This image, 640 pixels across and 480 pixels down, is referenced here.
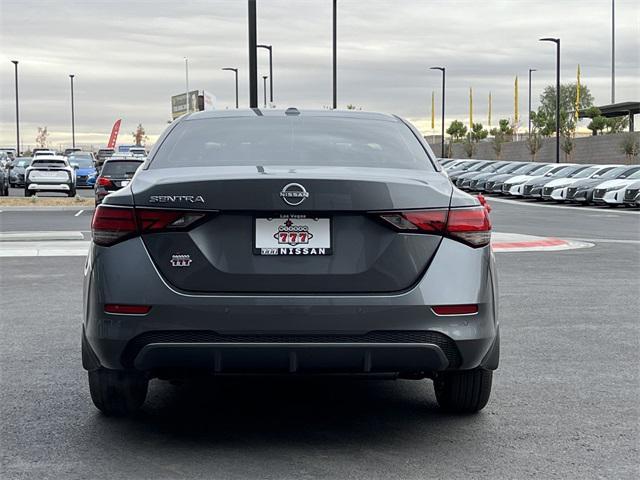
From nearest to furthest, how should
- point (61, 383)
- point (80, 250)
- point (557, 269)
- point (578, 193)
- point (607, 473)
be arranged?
point (607, 473) → point (61, 383) → point (557, 269) → point (80, 250) → point (578, 193)

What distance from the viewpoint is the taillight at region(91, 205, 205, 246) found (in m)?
4.83

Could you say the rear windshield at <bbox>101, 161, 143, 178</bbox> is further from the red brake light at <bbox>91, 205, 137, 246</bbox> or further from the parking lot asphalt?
the red brake light at <bbox>91, 205, 137, 246</bbox>

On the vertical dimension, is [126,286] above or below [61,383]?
above

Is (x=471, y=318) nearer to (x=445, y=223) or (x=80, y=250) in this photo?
(x=445, y=223)

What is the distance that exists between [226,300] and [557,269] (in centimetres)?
987

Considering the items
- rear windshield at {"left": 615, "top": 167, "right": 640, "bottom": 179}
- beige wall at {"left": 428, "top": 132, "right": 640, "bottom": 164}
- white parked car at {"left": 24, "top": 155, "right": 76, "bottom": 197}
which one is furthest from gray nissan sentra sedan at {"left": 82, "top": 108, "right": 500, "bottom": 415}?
beige wall at {"left": 428, "top": 132, "right": 640, "bottom": 164}

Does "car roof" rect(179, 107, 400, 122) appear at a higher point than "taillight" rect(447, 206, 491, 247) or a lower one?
higher

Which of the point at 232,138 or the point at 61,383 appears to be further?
the point at 61,383

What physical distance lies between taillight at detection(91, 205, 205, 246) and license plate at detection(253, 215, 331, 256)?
11.7 inches

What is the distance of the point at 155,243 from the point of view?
4855 mm

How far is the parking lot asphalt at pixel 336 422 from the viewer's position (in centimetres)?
480

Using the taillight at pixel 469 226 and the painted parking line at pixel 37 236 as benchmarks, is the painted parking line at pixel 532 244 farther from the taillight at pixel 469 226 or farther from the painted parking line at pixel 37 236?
the taillight at pixel 469 226

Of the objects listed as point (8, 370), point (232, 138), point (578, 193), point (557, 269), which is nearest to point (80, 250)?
point (557, 269)

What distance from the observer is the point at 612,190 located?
3381cm
